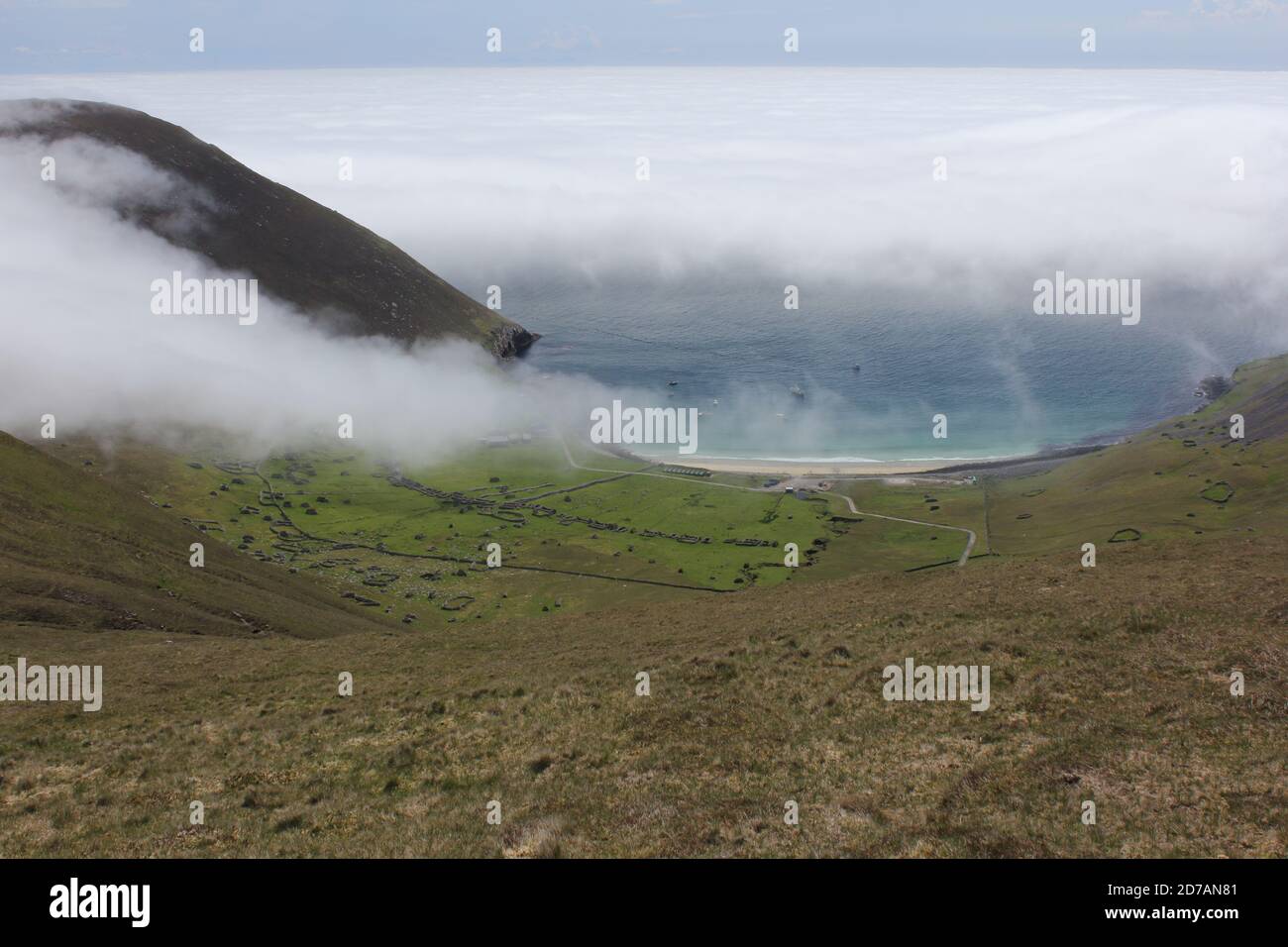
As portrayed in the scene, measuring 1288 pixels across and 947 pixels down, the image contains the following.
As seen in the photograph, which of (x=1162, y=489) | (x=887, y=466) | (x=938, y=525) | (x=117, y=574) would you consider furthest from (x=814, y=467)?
(x=117, y=574)

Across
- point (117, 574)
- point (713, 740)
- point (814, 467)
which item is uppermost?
point (814, 467)

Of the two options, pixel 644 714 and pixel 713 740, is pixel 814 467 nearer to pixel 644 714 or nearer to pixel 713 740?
pixel 644 714

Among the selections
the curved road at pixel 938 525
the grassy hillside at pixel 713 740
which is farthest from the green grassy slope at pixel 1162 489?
the grassy hillside at pixel 713 740

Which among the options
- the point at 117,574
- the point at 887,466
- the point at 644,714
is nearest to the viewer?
the point at 644,714

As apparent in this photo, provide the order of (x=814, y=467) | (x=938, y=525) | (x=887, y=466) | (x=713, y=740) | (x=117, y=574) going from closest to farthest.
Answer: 1. (x=713, y=740)
2. (x=117, y=574)
3. (x=938, y=525)
4. (x=887, y=466)
5. (x=814, y=467)

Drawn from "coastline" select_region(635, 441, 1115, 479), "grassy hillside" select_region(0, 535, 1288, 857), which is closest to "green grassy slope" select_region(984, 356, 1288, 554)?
"coastline" select_region(635, 441, 1115, 479)
